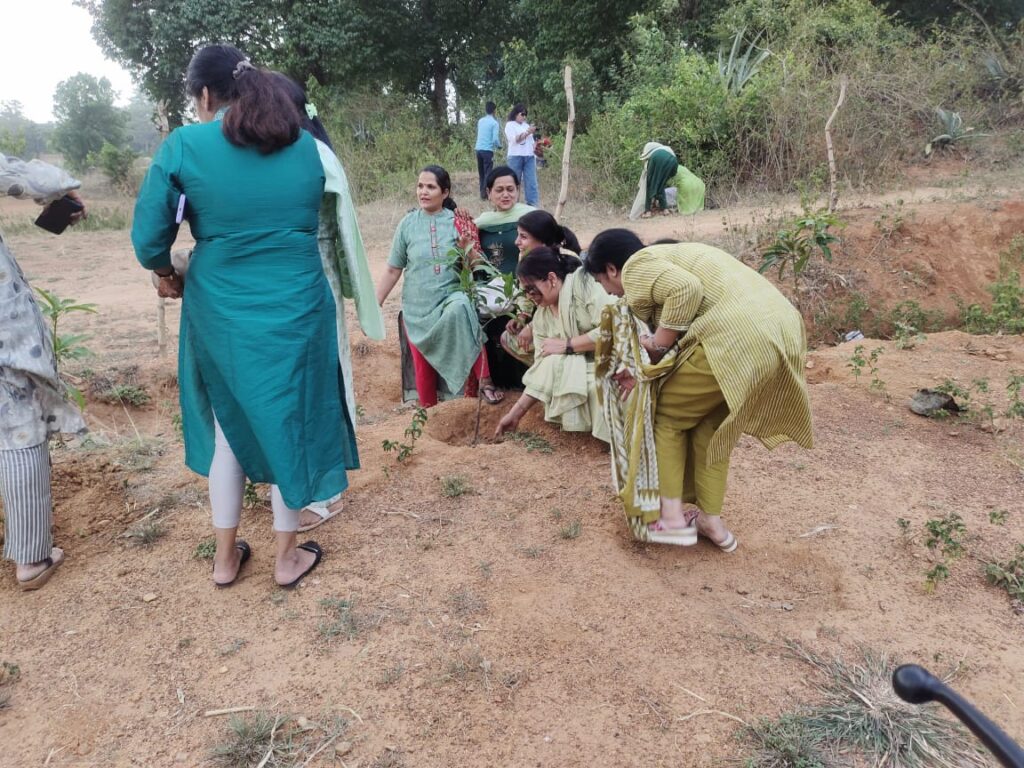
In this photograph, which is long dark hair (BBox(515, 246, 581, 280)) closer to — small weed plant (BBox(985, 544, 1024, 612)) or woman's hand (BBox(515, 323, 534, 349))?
woman's hand (BBox(515, 323, 534, 349))

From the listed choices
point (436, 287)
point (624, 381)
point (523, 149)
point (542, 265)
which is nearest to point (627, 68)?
point (523, 149)

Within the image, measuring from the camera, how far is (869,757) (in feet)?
5.44

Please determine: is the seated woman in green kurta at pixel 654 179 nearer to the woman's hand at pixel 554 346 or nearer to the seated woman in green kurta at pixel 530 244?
the seated woman in green kurta at pixel 530 244

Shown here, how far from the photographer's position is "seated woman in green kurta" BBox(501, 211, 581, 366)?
342 centimetres

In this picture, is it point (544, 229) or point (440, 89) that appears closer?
point (544, 229)

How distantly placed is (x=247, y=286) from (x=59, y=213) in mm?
828

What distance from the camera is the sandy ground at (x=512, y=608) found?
1.79 m

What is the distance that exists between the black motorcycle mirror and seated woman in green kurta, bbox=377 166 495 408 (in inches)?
124

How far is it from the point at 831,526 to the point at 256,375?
207 cm

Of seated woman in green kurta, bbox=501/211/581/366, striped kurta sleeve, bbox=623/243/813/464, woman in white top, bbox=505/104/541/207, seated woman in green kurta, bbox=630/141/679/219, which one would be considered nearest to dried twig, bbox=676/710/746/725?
→ striped kurta sleeve, bbox=623/243/813/464

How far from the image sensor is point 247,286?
2.01 m

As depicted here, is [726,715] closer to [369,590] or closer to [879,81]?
[369,590]

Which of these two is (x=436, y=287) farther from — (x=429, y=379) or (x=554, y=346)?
(x=554, y=346)

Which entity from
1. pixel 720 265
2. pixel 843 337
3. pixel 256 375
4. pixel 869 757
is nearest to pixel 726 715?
pixel 869 757
